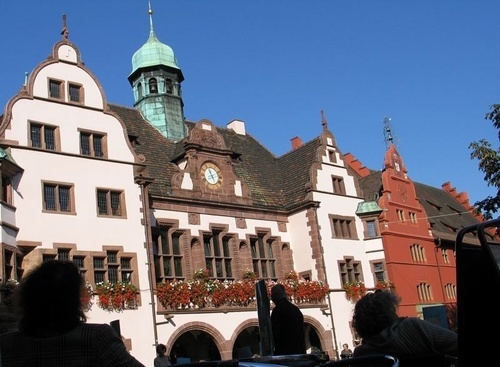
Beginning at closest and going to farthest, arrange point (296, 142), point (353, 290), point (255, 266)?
point (255, 266)
point (353, 290)
point (296, 142)

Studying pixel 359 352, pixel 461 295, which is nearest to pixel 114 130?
pixel 359 352

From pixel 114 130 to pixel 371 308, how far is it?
19428 mm

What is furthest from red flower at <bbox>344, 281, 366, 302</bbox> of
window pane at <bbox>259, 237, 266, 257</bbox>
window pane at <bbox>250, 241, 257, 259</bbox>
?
window pane at <bbox>250, 241, 257, 259</bbox>

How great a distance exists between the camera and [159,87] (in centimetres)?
3222

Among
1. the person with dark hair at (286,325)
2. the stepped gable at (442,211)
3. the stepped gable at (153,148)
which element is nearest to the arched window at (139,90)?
the stepped gable at (153,148)

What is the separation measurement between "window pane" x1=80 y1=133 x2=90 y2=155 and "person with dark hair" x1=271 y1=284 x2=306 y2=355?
50.1 feet

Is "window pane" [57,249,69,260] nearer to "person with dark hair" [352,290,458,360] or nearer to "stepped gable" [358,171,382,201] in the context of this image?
"person with dark hair" [352,290,458,360]

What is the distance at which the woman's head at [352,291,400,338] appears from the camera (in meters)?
4.60

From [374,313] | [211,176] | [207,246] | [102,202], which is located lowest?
[374,313]

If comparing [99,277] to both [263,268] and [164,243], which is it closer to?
[164,243]

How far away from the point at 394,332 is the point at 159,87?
94.7 ft

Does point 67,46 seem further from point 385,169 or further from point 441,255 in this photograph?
point 441,255

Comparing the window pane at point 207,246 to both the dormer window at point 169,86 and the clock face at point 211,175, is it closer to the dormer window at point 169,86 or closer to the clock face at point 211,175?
the clock face at point 211,175

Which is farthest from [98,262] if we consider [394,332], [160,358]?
[394,332]
